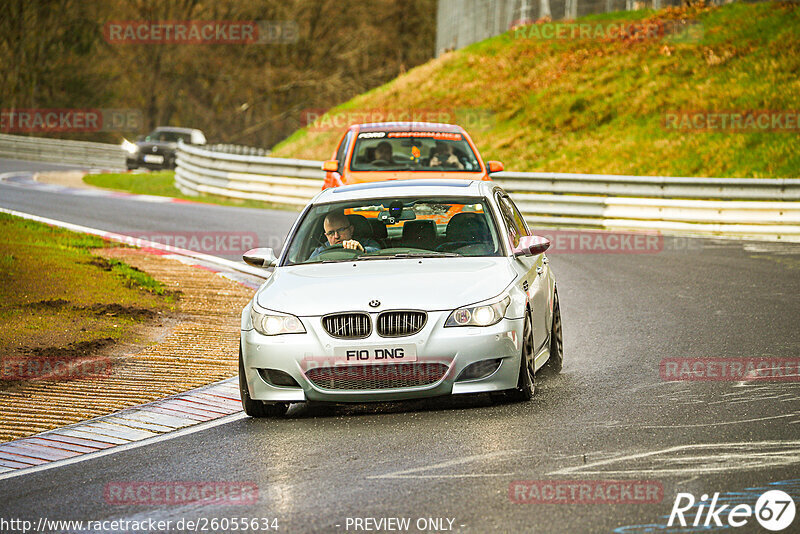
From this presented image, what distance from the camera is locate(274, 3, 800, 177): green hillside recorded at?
27.5 m

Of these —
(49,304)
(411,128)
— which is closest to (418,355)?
(49,304)

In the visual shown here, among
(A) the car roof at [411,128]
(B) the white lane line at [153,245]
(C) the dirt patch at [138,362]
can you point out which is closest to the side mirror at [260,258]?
(C) the dirt patch at [138,362]

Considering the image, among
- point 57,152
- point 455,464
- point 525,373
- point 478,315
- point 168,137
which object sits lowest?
point 57,152

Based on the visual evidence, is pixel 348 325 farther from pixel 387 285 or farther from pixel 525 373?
pixel 525 373

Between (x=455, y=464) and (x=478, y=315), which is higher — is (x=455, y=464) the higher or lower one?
the lower one

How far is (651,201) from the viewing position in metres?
21.5

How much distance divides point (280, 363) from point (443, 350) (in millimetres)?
1052

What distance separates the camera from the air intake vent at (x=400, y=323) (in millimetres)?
7633

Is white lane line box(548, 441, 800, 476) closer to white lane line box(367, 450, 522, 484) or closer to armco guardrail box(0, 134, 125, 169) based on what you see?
white lane line box(367, 450, 522, 484)

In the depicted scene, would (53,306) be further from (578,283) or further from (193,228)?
(193,228)

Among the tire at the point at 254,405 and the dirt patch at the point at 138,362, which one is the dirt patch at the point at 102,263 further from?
the tire at the point at 254,405

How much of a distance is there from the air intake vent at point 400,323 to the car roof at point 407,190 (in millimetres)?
1672

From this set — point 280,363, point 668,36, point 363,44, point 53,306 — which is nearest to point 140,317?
point 53,306

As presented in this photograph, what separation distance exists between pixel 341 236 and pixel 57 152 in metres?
41.4
